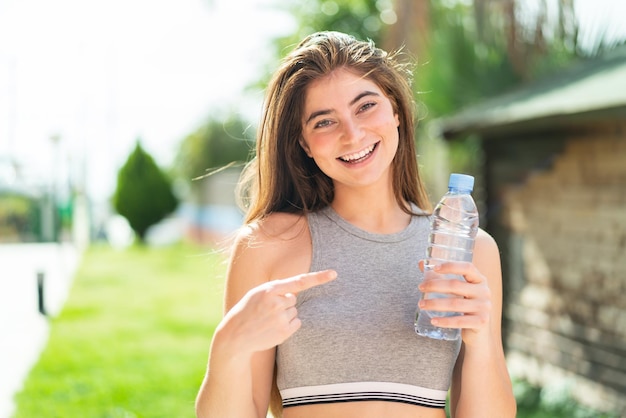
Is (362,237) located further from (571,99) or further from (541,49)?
(541,49)

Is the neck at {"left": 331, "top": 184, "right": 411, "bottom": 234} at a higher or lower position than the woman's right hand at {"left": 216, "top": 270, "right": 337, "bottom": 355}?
higher

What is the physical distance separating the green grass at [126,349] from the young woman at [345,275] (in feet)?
1.34

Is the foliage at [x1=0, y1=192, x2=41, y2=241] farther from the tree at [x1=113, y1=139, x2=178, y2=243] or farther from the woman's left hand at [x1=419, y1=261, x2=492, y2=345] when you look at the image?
the woman's left hand at [x1=419, y1=261, x2=492, y2=345]

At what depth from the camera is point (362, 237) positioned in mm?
2500

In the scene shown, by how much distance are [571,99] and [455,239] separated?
489cm

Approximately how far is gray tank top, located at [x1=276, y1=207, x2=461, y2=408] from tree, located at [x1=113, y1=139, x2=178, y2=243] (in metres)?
28.9

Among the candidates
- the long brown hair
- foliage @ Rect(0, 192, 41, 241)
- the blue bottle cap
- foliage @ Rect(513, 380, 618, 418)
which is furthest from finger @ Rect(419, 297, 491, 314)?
foliage @ Rect(0, 192, 41, 241)

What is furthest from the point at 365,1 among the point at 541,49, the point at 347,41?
the point at 347,41

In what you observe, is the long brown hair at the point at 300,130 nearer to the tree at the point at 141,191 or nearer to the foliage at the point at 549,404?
the foliage at the point at 549,404

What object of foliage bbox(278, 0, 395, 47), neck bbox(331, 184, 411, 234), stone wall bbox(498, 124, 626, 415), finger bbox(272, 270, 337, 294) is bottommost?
stone wall bbox(498, 124, 626, 415)

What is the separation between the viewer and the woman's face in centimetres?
236

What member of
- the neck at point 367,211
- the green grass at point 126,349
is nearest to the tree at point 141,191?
the green grass at point 126,349

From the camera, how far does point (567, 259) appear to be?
311 inches

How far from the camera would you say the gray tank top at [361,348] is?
7.60 feet
